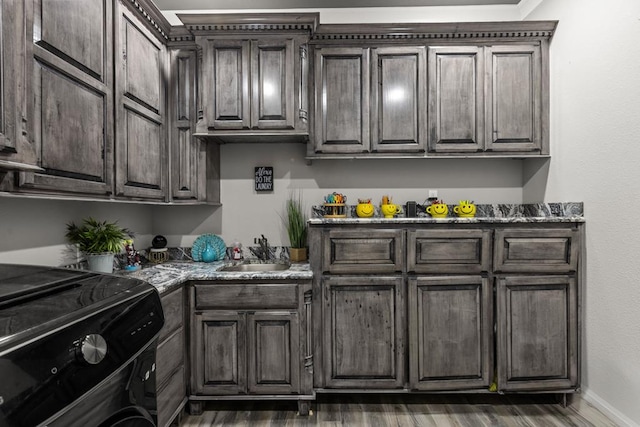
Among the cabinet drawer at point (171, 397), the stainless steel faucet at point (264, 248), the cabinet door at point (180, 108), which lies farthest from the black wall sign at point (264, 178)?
the cabinet drawer at point (171, 397)

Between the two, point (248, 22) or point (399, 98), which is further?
point (399, 98)

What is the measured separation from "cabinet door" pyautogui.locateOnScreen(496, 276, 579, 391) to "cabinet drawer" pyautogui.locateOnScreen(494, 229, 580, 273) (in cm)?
7

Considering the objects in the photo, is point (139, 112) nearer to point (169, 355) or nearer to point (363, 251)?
point (169, 355)

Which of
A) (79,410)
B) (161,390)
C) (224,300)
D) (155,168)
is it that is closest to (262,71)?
(155,168)

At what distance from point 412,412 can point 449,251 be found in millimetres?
1051

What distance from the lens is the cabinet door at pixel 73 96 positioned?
134cm

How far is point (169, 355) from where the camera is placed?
187 cm

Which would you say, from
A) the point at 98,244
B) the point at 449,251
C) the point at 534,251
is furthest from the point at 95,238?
the point at 534,251

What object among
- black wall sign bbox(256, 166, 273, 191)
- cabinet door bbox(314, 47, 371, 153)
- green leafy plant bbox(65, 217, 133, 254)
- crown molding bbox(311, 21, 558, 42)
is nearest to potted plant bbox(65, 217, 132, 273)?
green leafy plant bbox(65, 217, 133, 254)

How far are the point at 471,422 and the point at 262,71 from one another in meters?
2.58

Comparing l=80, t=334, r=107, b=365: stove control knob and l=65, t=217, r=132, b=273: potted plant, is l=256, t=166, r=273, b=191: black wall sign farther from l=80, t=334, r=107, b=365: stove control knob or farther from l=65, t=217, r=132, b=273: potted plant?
l=80, t=334, r=107, b=365: stove control knob

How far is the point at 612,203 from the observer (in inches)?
78.8

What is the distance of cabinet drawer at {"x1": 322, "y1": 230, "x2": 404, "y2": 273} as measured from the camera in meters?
2.19

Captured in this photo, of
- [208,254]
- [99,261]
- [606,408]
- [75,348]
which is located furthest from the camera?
[208,254]
